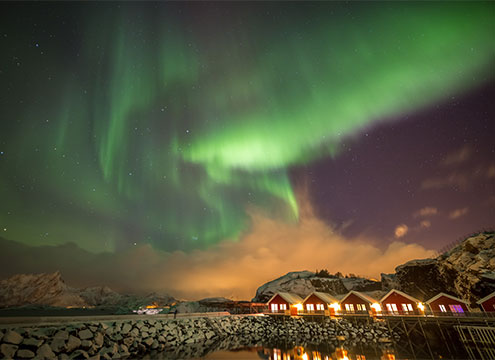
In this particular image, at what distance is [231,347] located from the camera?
2981 centimetres

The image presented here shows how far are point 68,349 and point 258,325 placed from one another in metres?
31.5

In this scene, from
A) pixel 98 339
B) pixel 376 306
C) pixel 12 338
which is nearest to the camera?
pixel 12 338

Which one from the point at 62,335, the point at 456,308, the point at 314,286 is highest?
the point at 314,286

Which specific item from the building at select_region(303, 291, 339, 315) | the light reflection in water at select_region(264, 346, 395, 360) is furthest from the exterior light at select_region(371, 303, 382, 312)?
the light reflection in water at select_region(264, 346, 395, 360)

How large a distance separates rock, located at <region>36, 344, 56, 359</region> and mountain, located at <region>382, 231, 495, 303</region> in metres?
58.9

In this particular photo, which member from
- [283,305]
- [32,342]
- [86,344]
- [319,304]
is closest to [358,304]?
[319,304]

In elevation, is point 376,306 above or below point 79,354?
above

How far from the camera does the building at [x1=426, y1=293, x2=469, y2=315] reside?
36.9 m

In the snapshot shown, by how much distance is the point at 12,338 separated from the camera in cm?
1755

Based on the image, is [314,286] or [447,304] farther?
A: [314,286]

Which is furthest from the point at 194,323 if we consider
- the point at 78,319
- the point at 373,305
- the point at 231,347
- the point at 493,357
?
the point at 493,357

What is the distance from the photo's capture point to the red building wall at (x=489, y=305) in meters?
32.9

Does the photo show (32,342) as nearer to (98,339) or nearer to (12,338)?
(12,338)

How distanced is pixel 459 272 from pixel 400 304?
48.6 feet
